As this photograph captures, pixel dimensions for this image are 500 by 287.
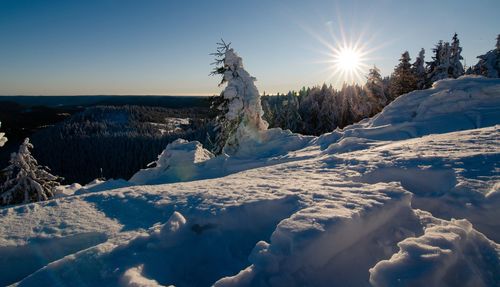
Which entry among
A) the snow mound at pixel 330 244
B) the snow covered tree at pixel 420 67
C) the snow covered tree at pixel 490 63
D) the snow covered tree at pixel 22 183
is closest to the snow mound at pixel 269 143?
the snow mound at pixel 330 244

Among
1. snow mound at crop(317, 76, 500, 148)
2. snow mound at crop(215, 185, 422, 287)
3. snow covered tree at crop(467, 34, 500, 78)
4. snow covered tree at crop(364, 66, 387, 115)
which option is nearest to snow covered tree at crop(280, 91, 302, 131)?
snow covered tree at crop(364, 66, 387, 115)

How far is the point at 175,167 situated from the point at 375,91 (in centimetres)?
4170

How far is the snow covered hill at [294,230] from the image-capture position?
3604 mm

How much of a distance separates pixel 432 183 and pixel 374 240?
3281mm

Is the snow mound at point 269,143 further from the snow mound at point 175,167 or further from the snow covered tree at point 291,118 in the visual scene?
the snow covered tree at point 291,118

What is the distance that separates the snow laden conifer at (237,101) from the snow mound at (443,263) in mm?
16052

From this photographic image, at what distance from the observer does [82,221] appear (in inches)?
228

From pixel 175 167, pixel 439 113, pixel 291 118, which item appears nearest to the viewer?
pixel 175 167

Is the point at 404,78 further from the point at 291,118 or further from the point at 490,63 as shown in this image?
the point at 291,118

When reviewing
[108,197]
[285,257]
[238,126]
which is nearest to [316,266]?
[285,257]

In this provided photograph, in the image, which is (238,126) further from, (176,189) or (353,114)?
(353,114)

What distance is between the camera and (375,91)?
47.7m

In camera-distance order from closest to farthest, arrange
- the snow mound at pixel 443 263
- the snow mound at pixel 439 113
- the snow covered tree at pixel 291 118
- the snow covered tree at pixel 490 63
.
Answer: the snow mound at pixel 443 263 < the snow mound at pixel 439 113 < the snow covered tree at pixel 490 63 < the snow covered tree at pixel 291 118

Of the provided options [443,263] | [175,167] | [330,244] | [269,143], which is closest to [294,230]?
[330,244]
